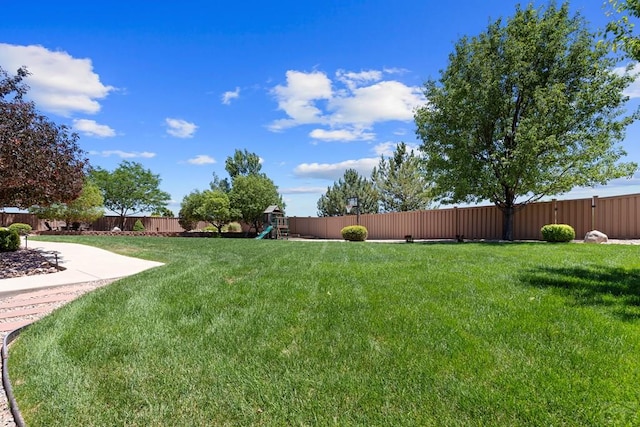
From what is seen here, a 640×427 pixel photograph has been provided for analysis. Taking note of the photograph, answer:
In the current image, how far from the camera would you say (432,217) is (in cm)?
1895

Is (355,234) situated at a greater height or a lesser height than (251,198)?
lesser

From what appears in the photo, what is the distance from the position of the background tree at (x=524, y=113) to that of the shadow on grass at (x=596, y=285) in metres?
7.84

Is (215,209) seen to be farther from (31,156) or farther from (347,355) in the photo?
(347,355)

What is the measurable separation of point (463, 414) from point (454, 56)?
15.2m

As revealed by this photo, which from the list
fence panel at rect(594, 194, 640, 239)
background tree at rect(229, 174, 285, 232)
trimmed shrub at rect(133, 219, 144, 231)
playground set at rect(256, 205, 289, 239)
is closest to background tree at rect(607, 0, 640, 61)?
fence panel at rect(594, 194, 640, 239)

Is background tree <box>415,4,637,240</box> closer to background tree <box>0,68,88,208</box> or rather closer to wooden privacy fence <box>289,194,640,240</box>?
wooden privacy fence <box>289,194,640,240</box>

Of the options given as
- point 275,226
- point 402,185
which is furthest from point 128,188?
point 402,185

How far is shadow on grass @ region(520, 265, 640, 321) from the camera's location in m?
3.55

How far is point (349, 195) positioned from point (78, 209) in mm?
21691

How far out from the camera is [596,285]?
431 cm

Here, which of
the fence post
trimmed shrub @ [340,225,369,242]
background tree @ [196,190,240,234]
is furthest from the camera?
background tree @ [196,190,240,234]

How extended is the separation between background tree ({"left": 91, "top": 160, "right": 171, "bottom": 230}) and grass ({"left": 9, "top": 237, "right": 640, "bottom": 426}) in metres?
29.6

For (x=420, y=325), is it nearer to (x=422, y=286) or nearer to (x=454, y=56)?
(x=422, y=286)

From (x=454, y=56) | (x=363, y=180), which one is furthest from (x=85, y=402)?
(x=363, y=180)
